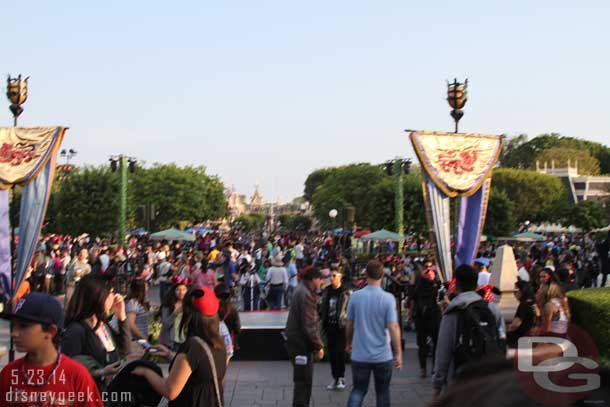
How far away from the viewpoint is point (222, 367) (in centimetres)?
529

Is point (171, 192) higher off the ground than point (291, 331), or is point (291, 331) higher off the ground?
point (171, 192)

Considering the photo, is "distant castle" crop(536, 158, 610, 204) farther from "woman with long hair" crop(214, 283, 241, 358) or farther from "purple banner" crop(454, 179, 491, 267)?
"woman with long hair" crop(214, 283, 241, 358)

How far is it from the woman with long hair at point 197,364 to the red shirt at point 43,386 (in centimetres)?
113

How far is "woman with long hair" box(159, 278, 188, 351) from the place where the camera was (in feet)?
27.9

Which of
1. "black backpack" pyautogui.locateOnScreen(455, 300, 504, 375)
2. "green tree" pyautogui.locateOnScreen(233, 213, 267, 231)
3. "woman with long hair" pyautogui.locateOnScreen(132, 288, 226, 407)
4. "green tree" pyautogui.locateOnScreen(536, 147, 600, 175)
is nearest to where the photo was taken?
"woman with long hair" pyautogui.locateOnScreen(132, 288, 226, 407)

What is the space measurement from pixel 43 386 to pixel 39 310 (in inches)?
14.1

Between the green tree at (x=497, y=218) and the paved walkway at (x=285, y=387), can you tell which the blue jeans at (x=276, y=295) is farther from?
the green tree at (x=497, y=218)

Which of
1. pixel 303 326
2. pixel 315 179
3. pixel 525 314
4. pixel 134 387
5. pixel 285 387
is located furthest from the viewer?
pixel 315 179

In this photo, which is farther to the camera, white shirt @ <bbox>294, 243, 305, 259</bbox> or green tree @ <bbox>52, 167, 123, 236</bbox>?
green tree @ <bbox>52, 167, 123, 236</bbox>

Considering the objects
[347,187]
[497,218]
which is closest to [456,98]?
[497,218]

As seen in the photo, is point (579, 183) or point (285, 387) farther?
point (579, 183)

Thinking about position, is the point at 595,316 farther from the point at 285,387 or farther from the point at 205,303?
the point at 205,303

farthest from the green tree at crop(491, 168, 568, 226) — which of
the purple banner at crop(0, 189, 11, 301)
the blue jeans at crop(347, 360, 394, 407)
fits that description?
the blue jeans at crop(347, 360, 394, 407)

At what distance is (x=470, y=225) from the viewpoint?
1349cm
